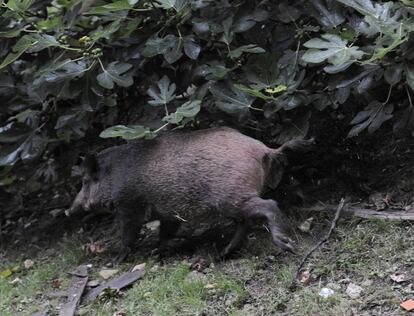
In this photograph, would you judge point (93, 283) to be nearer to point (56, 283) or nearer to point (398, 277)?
point (56, 283)

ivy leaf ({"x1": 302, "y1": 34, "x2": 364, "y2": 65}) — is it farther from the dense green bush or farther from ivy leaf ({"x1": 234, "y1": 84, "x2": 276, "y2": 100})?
ivy leaf ({"x1": 234, "y1": 84, "x2": 276, "y2": 100})

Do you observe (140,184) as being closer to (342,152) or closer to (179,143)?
(179,143)

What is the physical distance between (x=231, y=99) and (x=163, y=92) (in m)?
0.47

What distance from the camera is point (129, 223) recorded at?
440cm

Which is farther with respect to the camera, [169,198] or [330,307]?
[169,198]

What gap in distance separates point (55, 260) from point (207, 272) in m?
1.45

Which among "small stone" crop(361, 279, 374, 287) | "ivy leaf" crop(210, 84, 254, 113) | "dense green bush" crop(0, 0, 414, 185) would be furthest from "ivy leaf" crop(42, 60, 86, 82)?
"small stone" crop(361, 279, 374, 287)

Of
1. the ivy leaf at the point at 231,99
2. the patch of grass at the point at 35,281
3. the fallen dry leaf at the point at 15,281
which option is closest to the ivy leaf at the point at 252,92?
the ivy leaf at the point at 231,99

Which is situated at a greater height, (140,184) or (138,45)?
(138,45)

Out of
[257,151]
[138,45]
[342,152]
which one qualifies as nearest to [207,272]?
[257,151]

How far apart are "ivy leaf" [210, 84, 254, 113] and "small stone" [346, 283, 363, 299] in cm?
128

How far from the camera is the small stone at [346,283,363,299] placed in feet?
11.0

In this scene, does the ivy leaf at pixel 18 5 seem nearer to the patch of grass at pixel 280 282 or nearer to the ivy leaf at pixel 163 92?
the ivy leaf at pixel 163 92

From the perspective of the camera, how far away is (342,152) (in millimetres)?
4473
